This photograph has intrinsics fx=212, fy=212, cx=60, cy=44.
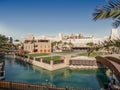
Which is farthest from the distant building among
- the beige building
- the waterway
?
the waterway

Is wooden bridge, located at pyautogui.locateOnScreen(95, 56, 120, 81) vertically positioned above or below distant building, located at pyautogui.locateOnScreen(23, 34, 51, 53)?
below

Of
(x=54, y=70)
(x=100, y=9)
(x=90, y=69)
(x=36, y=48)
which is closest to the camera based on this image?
(x=100, y=9)

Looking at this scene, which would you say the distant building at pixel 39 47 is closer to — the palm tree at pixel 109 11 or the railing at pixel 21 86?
the railing at pixel 21 86

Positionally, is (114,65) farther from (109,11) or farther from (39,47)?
(39,47)

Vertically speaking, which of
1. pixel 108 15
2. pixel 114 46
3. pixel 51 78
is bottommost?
pixel 51 78

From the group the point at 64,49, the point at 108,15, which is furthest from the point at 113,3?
the point at 64,49

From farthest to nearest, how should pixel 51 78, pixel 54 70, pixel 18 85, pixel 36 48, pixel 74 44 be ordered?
pixel 74 44
pixel 36 48
pixel 54 70
pixel 51 78
pixel 18 85

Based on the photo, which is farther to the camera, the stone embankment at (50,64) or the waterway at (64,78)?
the stone embankment at (50,64)

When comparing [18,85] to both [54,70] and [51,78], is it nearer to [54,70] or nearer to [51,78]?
[51,78]

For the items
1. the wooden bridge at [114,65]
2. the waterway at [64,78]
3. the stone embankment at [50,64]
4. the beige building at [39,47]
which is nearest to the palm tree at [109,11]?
the wooden bridge at [114,65]

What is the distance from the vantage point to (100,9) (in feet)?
22.6

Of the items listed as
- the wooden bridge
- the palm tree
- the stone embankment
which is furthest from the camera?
the stone embankment

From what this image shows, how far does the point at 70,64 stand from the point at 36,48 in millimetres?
59031

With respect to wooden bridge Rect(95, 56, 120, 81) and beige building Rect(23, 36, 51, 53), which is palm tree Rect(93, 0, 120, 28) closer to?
wooden bridge Rect(95, 56, 120, 81)
